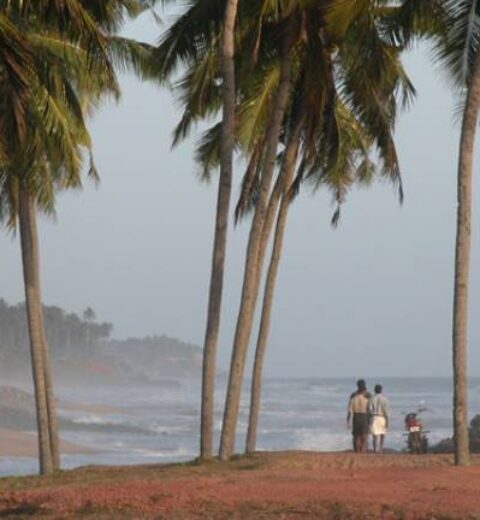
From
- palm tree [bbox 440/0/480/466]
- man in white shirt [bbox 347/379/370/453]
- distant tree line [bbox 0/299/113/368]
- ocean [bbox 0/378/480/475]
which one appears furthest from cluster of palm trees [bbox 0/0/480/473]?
distant tree line [bbox 0/299/113/368]

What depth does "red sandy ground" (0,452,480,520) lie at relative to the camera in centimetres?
1408

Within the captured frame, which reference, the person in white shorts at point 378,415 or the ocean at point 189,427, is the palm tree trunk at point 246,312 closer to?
the person in white shorts at point 378,415

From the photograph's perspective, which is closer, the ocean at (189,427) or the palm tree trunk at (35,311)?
the palm tree trunk at (35,311)

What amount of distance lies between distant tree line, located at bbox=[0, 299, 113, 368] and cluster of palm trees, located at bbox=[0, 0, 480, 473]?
12998 centimetres

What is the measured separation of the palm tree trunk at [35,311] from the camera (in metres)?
22.7

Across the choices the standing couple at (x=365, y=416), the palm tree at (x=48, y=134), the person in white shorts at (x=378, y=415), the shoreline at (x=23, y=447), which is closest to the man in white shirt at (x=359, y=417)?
the standing couple at (x=365, y=416)

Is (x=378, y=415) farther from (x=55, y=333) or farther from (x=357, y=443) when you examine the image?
(x=55, y=333)

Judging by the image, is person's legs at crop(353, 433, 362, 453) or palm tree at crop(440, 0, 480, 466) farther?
person's legs at crop(353, 433, 362, 453)

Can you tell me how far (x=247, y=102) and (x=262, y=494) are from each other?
10.7 metres

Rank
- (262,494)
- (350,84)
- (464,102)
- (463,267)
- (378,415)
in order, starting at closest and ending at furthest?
(262,494) → (463,267) → (464,102) → (350,84) → (378,415)

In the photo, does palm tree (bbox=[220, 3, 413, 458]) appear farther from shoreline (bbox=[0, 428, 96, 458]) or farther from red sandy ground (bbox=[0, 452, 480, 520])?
shoreline (bbox=[0, 428, 96, 458])

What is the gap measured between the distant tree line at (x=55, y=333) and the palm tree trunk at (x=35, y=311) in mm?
129983

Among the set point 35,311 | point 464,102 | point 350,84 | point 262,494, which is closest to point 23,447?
point 35,311

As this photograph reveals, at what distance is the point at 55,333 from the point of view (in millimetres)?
176000
